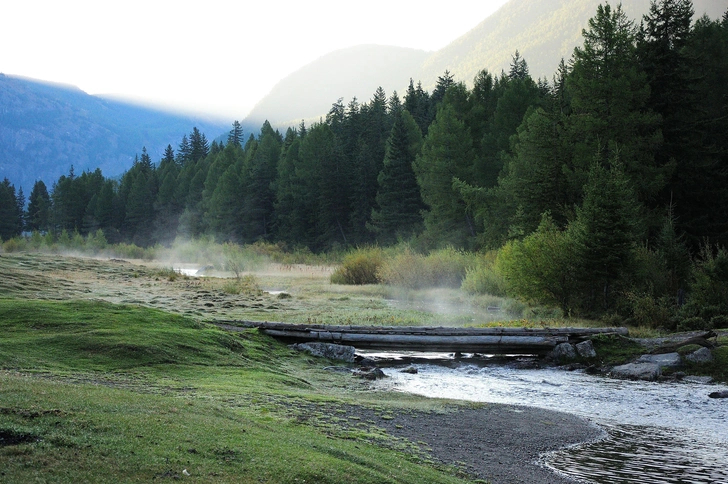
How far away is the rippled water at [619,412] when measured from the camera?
31.0 ft

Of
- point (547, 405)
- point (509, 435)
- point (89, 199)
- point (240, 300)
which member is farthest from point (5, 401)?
point (89, 199)

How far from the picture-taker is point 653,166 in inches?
1323

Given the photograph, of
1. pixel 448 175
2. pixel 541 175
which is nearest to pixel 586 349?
pixel 541 175

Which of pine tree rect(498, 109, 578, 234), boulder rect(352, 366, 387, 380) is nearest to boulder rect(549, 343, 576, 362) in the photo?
boulder rect(352, 366, 387, 380)

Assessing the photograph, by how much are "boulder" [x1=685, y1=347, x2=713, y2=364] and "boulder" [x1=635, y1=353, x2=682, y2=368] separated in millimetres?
278

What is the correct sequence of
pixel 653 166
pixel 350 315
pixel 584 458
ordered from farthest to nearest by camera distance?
pixel 653 166, pixel 350 315, pixel 584 458

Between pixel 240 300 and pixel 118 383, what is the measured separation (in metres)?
19.4

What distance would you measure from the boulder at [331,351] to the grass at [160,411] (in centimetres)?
283

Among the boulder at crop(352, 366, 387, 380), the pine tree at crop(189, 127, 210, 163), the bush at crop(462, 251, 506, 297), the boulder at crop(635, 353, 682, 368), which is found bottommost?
the boulder at crop(352, 366, 387, 380)

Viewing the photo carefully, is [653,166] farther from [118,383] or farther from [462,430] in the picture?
[118,383]

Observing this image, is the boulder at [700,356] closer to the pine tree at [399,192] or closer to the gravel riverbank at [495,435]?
the gravel riverbank at [495,435]

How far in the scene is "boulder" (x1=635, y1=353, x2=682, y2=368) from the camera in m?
17.0

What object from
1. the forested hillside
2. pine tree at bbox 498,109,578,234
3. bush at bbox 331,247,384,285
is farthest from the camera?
bush at bbox 331,247,384,285

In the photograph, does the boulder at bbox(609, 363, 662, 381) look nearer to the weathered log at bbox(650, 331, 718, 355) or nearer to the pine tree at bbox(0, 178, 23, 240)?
the weathered log at bbox(650, 331, 718, 355)
